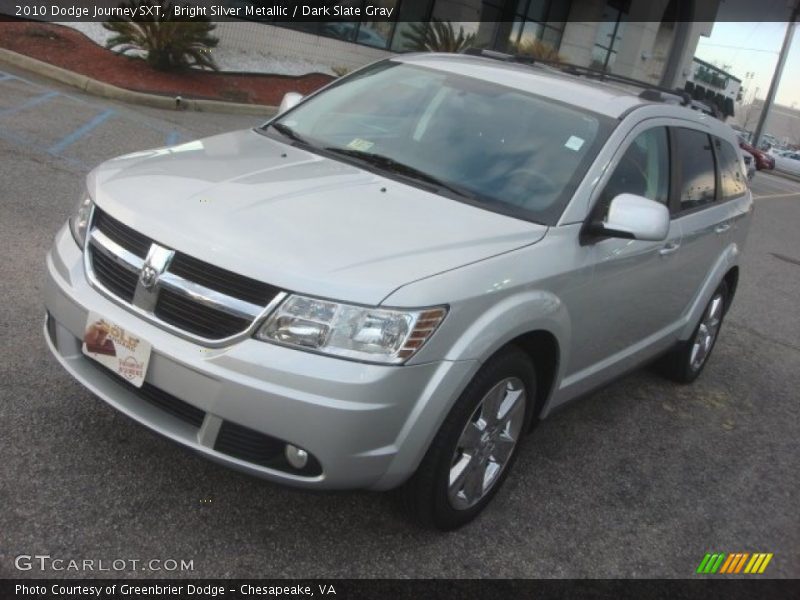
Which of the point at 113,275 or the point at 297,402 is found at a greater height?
the point at 113,275

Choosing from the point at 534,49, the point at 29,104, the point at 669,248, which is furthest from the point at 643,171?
the point at 534,49

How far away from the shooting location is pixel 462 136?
370 centimetres

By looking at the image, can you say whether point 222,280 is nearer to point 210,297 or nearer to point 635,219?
point 210,297

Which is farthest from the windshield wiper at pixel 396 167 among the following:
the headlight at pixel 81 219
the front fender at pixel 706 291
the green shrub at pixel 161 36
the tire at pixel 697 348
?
the green shrub at pixel 161 36

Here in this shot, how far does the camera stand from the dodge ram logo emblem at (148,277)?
106 inches

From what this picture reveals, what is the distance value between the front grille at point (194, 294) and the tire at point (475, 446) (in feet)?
2.61

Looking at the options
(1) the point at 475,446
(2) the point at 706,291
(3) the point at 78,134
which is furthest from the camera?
(3) the point at 78,134

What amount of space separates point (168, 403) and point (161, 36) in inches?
499

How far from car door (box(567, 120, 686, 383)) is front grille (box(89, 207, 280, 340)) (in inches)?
55.3

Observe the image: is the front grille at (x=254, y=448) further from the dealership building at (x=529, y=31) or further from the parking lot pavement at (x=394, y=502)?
the dealership building at (x=529, y=31)
